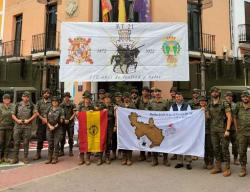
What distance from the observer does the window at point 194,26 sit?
19031 millimetres

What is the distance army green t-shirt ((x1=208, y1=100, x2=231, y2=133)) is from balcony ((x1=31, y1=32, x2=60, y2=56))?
445 inches

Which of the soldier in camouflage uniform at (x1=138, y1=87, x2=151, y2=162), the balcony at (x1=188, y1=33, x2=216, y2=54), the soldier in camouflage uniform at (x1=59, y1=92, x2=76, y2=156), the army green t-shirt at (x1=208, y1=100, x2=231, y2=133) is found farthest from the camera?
the balcony at (x1=188, y1=33, x2=216, y2=54)

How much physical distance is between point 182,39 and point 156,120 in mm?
3456

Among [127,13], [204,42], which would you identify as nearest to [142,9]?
[127,13]

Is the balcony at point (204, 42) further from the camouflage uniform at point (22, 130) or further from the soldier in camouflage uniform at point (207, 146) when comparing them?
the camouflage uniform at point (22, 130)

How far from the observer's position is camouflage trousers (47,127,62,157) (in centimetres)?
955

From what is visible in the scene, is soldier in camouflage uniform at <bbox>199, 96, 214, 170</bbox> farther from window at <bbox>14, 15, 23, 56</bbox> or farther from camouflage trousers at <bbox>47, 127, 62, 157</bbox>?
window at <bbox>14, 15, 23, 56</bbox>

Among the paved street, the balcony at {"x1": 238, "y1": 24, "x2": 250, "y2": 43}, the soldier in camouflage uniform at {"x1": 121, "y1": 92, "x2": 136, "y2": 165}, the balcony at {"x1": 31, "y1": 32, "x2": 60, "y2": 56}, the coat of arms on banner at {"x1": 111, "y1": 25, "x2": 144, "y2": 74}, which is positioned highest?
the balcony at {"x1": 238, "y1": 24, "x2": 250, "y2": 43}

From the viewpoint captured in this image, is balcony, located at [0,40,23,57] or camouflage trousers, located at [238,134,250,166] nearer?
camouflage trousers, located at [238,134,250,166]

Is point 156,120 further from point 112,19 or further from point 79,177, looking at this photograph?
point 112,19

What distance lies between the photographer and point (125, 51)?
1150 centimetres

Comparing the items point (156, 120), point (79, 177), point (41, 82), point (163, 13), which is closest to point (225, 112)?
point (156, 120)

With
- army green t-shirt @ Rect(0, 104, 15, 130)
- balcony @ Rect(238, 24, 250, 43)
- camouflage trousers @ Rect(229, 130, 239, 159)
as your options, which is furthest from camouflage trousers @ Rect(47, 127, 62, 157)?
balcony @ Rect(238, 24, 250, 43)

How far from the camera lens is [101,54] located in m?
11.4
